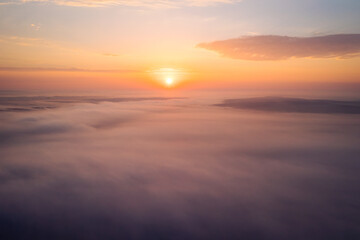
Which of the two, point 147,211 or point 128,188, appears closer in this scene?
point 147,211

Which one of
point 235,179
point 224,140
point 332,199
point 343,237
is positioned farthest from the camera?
point 224,140

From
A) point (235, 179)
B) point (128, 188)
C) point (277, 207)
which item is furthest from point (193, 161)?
point (277, 207)

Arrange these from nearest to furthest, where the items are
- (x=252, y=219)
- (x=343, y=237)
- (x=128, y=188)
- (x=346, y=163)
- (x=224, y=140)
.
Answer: (x=343, y=237) < (x=252, y=219) < (x=128, y=188) < (x=346, y=163) < (x=224, y=140)

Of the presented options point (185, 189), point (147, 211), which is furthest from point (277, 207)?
point (147, 211)

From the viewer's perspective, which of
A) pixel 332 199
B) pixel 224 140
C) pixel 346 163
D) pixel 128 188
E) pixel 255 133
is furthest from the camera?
pixel 255 133

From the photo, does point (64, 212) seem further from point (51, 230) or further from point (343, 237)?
point (343, 237)

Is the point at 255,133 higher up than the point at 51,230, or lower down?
higher up

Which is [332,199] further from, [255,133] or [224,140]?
[255,133]

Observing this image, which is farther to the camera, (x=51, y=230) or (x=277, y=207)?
(x=277, y=207)

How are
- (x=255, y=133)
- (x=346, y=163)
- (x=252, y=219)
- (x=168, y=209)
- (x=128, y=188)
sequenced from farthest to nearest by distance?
(x=255, y=133) < (x=346, y=163) < (x=128, y=188) < (x=168, y=209) < (x=252, y=219)
